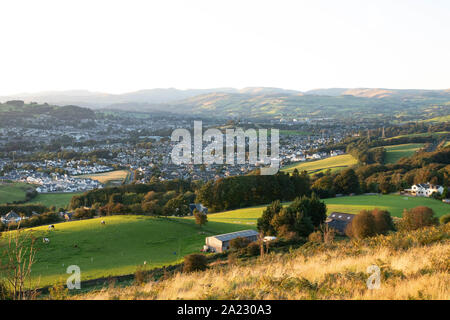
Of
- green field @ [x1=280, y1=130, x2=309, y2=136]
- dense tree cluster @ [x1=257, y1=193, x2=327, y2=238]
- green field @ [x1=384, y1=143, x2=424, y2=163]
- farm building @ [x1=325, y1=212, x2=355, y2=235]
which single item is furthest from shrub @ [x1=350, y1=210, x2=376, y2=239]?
green field @ [x1=280, y1=130, x2=309, y2=136]

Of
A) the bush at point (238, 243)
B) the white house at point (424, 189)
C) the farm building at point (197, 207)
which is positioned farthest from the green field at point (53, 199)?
the white house at point (424, 189)

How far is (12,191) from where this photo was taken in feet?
168

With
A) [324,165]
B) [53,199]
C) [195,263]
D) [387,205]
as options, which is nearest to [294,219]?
[387,205]

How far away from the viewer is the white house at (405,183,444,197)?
42069mm

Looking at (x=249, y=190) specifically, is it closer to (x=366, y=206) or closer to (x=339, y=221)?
(x=366, y=206)

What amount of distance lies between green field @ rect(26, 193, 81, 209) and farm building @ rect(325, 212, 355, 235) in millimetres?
34696

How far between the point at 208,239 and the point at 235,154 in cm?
5294

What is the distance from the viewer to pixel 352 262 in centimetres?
793

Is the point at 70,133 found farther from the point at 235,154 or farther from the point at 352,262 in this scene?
the point at 352,262

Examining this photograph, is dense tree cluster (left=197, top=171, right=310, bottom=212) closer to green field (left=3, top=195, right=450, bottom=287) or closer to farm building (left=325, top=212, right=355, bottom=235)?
green field (left=3, top=195, right=450, bottom=287)

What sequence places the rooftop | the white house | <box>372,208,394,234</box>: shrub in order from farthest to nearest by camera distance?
the white house, the rooftop, <box>372,208,394,234</box>: shrub

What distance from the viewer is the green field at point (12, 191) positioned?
47844 mm

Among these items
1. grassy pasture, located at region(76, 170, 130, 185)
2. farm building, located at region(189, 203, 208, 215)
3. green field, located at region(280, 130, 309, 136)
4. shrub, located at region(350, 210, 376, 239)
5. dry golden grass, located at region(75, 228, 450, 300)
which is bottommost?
farm building, located at region(189, 203, 208, 215)
